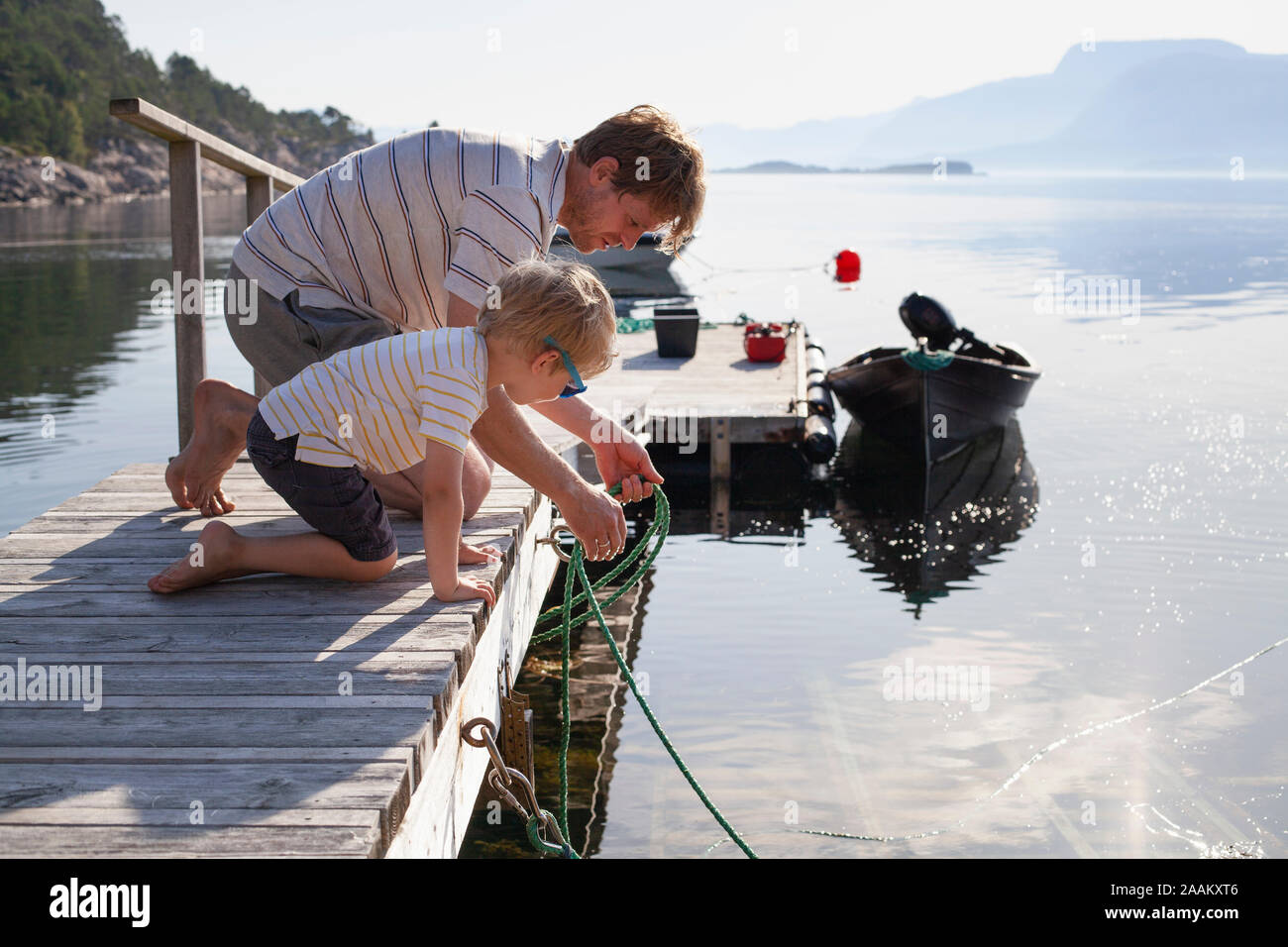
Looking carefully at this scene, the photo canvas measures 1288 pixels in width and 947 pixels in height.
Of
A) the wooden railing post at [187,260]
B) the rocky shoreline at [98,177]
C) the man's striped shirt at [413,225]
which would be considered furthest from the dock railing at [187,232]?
the rocky shoreline at [98,177]

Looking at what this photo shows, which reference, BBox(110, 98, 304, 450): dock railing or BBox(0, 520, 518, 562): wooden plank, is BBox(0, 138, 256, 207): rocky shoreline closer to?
BBox(110, 98, 304, 450): dock railing

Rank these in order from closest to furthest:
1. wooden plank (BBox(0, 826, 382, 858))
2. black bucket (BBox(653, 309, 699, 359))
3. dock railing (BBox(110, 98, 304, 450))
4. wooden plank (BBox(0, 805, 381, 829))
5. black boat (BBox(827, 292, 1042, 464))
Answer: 1. wooden plank (BBox(0, 826, 382, 858))
2. wooden plank (BBox(0, 805, 381, 829))
3. dock railing (BBox(110, 98, 304, 450))
4. black boat (BBox(827, 292, 1042, 464))
5. black bucket (BBox(653, 309, 699, 359))

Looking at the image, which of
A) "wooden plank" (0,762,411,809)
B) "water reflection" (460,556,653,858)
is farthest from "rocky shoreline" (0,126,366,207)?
"wooden plank" (0,762,411,809)

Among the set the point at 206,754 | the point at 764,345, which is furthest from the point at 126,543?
the point at 764,345

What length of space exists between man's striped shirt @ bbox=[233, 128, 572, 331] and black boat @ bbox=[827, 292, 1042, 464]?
775 centimetres

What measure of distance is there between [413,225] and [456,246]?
0.23 meters

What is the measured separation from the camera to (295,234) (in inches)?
159

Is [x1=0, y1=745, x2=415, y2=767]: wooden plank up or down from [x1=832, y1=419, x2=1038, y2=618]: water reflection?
up

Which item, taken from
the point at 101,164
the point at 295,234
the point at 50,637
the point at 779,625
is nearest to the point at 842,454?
the point at 779,625

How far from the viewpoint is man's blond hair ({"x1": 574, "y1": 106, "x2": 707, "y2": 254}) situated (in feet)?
11.7

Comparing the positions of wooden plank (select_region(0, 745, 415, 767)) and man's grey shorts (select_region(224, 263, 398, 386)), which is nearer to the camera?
wooden plank (select_region(0, 745, 415, 767))

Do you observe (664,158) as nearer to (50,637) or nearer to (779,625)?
(50,637)

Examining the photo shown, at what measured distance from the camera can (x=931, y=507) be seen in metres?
10.4

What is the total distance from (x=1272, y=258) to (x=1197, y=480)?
26699 millimetres
